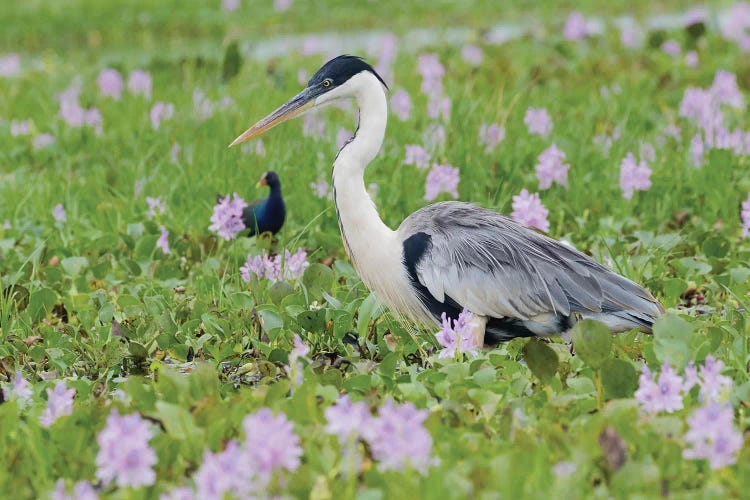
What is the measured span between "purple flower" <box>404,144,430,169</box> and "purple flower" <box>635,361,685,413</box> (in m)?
3.18

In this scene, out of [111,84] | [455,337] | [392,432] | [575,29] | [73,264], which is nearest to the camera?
[392,432]

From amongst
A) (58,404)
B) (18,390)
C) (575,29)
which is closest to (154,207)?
(18,390)

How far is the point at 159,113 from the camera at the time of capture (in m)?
7.75

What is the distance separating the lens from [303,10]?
1530cm

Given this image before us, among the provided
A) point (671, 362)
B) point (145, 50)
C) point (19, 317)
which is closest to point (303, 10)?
point (145, 50)

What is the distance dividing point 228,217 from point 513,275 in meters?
1.47

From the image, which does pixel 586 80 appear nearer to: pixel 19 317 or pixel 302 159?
pixel 302 159

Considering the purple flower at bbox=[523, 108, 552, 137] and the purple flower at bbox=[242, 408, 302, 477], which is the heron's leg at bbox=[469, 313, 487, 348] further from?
the purple flower at bbox=[523, 108, 552, 137]

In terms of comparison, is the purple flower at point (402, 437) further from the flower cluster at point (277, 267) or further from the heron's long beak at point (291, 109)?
the heron's long beak at point (291, 109)

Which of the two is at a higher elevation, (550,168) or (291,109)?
(291,109)

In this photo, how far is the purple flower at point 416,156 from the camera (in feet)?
20.7

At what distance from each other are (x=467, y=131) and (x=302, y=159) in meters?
0.95

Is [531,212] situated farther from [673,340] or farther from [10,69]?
[10,69]

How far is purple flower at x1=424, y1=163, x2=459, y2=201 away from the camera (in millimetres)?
5766
